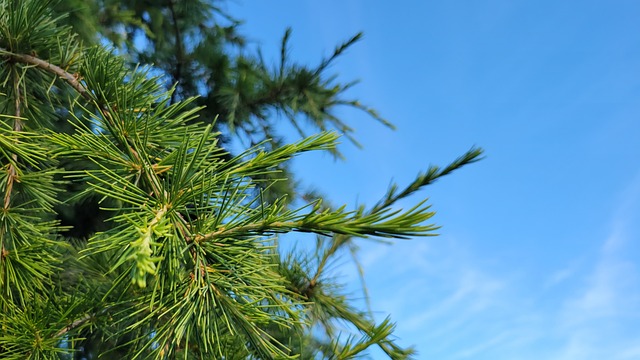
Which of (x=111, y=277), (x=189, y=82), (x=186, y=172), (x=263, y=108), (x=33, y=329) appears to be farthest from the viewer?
(x=189, y=82)

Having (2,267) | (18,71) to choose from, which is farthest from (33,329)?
(18,71)

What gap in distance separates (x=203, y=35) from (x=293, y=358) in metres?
2.06

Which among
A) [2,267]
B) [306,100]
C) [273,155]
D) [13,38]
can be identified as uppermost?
[306,100]

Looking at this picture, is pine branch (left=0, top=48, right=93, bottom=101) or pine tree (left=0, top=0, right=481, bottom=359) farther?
pine branch (left=0, top=48, right=93, bottom=101)

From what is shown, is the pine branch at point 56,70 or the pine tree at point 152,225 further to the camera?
the pine branch at point 56,70

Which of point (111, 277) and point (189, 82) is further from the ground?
point (189, 82)

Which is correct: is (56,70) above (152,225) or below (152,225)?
above

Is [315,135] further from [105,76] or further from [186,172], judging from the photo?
[105,76]

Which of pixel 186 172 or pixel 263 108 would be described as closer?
pixel 186 172

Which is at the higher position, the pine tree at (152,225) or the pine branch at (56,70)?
the pine branch at (56,70)

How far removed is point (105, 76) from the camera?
0.70 metres

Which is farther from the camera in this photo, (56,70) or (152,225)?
(56,70)

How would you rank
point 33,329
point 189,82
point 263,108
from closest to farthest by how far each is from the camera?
point 33,329
point 263,108
point 189,82

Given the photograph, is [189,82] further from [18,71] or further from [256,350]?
[256,350]
